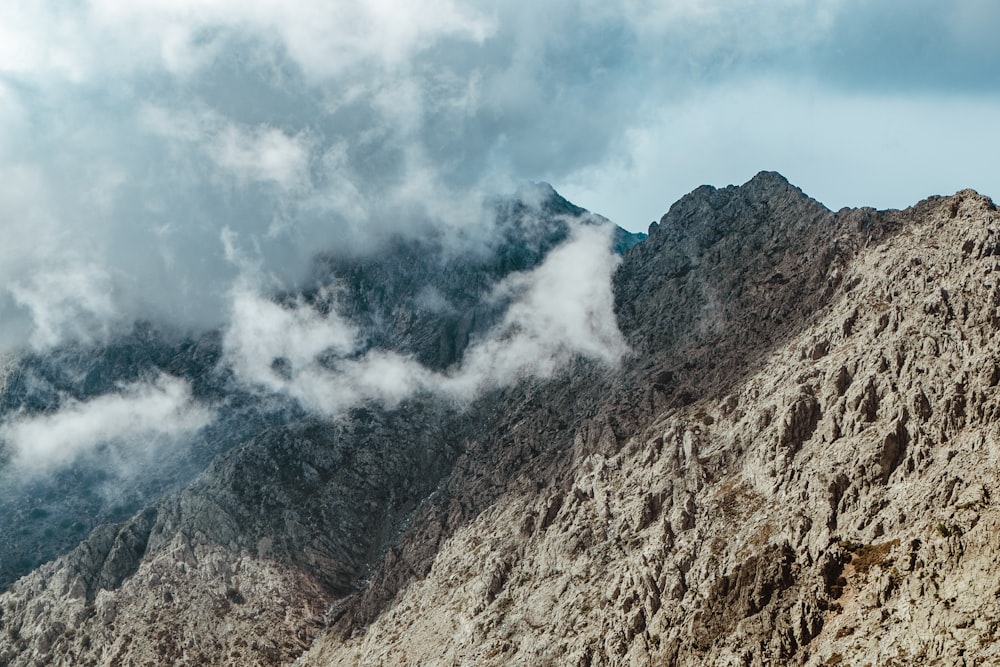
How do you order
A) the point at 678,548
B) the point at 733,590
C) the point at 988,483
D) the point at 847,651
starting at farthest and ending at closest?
the point at 678,548, the point at 733,590, the point at 988,483, the point at 847,651

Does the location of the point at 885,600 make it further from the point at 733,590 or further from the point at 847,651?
the point at 733,590

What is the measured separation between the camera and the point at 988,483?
15875 cm

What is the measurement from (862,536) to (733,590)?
23797 millimetres

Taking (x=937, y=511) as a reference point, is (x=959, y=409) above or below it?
above

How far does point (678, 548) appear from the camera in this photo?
189 meters

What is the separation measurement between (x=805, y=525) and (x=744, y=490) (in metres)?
22.5

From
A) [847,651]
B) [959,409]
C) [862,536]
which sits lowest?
[847,651]

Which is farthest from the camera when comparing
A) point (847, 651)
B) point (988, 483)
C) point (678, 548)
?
point (678, 548)

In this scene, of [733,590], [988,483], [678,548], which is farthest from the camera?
[678,548]

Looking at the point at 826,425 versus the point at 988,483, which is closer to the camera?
the point at 988,483

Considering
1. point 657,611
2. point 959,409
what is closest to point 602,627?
point 657,611

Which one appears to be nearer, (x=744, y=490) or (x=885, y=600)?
(x=885, y=600)

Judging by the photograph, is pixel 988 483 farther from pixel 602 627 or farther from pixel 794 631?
pixel 602 627

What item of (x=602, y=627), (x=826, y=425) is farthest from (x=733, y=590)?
(x=826, y=425)
